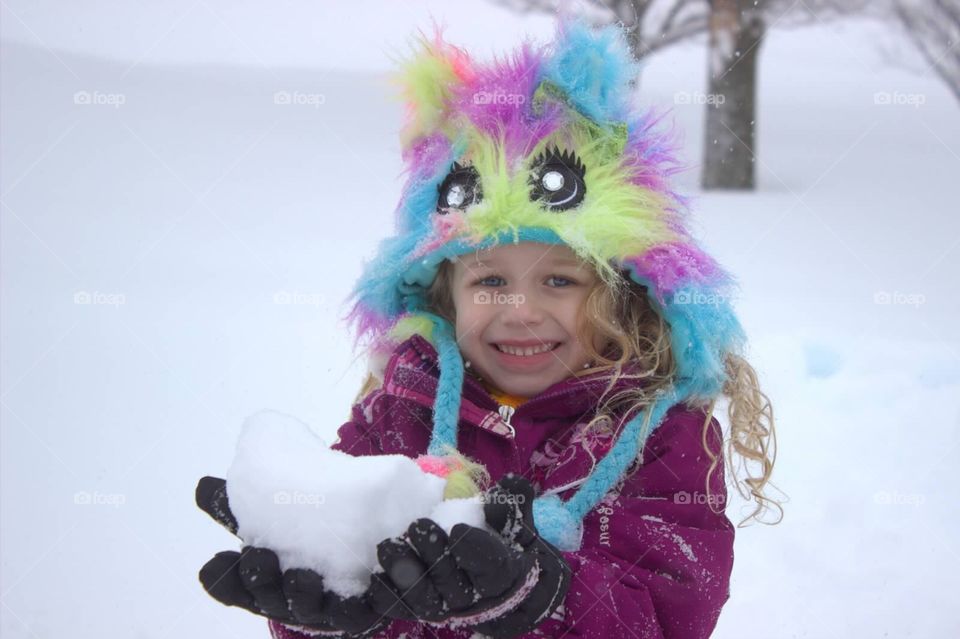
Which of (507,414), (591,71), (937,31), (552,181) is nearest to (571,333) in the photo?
(507,414)

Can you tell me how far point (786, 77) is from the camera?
48.5 feet

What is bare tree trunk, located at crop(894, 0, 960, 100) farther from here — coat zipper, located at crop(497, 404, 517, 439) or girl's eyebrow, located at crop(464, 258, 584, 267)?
coat zipper, located at crop(497, 404, 517, 439)

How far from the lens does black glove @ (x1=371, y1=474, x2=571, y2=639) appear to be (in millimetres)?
1408

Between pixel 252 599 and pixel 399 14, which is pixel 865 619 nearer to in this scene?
pixel 252 599

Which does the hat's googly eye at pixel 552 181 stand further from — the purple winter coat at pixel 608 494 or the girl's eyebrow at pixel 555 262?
the purple winter coat at pixel 608 494

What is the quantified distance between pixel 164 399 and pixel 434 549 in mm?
2762

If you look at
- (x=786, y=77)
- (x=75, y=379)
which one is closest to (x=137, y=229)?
(x=75, y=379)

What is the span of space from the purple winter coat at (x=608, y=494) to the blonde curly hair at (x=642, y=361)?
2.2 inches

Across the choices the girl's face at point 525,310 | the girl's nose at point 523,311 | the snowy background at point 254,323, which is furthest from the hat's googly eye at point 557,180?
the snowy background at point 254,323

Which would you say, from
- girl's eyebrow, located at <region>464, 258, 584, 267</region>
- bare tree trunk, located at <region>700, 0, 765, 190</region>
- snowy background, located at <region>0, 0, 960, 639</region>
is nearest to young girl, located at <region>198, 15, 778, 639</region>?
girl's eyebrow, located at <region>464, 258, 584, 267</region>

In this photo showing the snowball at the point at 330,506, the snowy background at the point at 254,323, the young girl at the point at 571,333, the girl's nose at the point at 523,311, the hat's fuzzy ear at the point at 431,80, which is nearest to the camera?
the snowball at the point at 330,506

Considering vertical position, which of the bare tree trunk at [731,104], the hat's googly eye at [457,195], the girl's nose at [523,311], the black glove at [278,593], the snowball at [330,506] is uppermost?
the bare tree trunk at [731,104]

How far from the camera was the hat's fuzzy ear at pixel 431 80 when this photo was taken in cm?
215

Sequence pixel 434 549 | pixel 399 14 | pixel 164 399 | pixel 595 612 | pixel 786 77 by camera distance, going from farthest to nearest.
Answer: pixel 786 77 < pixel 399 14 < pixel 164 399 < pixel 595 612 < pixel 434 549
